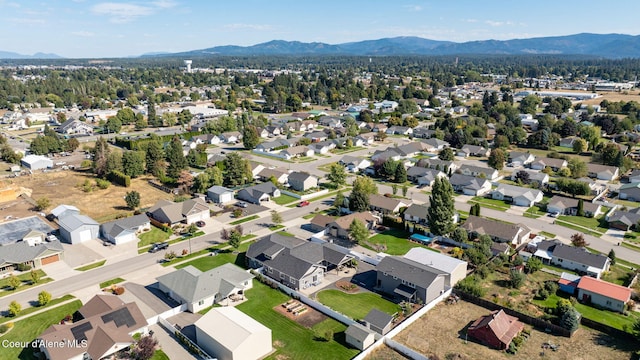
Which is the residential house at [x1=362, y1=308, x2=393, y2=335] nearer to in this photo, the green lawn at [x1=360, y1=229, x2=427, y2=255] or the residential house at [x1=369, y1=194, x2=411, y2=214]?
the green lawn at [x1=360, y1=229, x2=427, y2=255]

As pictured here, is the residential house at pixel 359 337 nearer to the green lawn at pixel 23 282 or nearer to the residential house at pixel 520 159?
the green lawn at pixel 23 282

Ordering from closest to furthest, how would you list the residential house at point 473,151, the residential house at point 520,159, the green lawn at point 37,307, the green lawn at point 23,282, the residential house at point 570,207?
the green lawn at point 37,307 < the green lawn at point 23,282 < the residential house at point 570,207 < the residential house at point 520,159 < the residential house at point 473,151

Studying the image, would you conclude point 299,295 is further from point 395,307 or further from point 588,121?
point 588,121

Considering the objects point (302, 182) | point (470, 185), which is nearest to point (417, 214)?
point (470, 185)

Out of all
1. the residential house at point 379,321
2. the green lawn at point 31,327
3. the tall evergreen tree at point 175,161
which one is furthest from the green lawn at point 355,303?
the tall evergreen tree at point 175,161

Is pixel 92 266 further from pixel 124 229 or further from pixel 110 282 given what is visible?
pixel 124 229

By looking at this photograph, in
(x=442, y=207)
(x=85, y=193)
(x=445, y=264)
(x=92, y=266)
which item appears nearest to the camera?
(x=445, y=264)

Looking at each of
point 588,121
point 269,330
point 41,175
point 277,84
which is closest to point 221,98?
point 277,84
